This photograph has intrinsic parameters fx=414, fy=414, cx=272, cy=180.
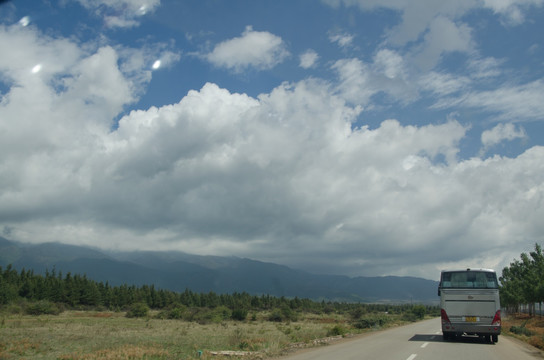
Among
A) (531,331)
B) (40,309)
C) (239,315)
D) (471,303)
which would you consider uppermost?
(471,303)

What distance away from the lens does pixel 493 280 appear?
20641 mm

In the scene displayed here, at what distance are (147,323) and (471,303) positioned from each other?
148ft

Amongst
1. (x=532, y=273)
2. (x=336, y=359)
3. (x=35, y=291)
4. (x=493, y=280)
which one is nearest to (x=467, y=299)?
(x=493, y=280)

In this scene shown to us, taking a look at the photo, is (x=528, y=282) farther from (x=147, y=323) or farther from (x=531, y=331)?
(x=147, y=323)

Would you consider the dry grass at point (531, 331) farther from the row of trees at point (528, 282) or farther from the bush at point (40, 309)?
the bush at point (40, 309)

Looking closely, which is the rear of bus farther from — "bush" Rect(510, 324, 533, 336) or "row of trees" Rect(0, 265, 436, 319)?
"row of trees" Rect(0, 265, 436, 319)

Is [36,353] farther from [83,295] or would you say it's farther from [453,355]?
[83,295]

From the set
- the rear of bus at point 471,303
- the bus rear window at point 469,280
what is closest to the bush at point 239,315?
the rear of bus at point 471,303

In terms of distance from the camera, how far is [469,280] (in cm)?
2086

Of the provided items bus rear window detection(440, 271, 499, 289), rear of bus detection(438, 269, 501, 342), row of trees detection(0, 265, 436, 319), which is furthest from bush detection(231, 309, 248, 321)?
bus rear window detection(440, 271, 499, 289)

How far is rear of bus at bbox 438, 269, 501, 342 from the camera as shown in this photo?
Answer: 66.4ft

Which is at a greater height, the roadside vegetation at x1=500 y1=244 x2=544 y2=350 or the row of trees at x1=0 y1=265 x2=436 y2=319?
the roadside vegetation at x1=500 y1=244 x2=544 y2=350

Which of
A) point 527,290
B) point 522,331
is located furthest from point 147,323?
point 527,290

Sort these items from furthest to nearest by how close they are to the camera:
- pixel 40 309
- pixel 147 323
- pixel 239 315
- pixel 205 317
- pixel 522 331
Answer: pixel 239 315
pixel 40 309
pixel 205 317
pixel 147 323
pixel 522 331
